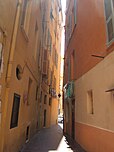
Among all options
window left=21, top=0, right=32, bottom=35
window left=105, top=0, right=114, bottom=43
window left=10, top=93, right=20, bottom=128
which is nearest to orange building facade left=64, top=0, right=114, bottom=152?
window left=105, top=0, right=114, bottom=43

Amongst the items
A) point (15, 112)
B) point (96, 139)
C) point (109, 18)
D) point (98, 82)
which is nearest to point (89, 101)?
point (98, 82)

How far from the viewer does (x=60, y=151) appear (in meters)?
6.75

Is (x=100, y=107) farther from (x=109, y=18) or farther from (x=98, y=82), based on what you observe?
(x=109, y=18)

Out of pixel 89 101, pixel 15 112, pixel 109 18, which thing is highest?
pixel 109 18

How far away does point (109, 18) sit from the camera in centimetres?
448

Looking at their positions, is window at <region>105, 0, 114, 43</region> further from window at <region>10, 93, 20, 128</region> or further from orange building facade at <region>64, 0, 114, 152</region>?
window at <region>10, 93, 20, 128</region>

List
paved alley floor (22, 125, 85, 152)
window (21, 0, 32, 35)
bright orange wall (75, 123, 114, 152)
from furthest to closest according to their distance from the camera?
1. paved alley floor (22, 125, 85, 152)
2. window (21, 0, 32, 35)
3. bright orange wall (75, 123, 114, 152)

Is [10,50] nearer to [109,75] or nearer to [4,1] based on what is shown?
[4,1]

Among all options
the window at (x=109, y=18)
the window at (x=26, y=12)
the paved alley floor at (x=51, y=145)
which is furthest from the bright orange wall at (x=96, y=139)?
the window at (x=26, y=12)

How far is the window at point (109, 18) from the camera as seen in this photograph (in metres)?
4.28

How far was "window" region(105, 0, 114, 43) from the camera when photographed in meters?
4.28

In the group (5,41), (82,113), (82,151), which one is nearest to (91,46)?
(82,113)

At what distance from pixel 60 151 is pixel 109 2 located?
5604 millimetres

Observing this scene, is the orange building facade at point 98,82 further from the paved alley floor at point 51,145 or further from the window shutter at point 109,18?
the paved alley floor at point 51,145
